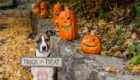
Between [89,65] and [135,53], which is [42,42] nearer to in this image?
[89,65]

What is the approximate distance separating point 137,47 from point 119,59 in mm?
361

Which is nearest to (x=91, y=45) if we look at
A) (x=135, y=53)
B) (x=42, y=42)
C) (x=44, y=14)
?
(x=135, y=53)

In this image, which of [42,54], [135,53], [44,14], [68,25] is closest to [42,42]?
[42,54]

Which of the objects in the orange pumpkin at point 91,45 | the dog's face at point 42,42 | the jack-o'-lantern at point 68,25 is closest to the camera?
the dog's face at point 42,42

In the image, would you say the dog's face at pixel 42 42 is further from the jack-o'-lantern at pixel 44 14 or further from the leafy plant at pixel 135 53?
the jack-o'-lantern at pixel 44 14

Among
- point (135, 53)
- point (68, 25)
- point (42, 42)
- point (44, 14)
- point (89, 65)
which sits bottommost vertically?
point (89, 65)

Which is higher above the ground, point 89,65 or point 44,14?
point 44,14

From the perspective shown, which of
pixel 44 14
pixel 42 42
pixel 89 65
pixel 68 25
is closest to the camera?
pixel 89 65

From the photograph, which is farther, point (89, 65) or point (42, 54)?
point (42, 54)

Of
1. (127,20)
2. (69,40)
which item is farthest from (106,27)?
(69,40)

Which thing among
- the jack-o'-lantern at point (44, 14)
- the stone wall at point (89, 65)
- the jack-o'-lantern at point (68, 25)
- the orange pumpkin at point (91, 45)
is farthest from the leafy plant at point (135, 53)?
the jack-o'-lantern at point (44, 14)

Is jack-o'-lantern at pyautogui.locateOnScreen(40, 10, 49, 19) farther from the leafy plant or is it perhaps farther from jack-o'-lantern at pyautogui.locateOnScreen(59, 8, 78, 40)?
the leafy plant

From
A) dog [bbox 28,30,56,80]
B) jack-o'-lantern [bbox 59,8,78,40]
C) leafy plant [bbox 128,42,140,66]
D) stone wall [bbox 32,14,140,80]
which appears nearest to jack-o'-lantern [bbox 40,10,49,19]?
jack-o'-lantern [bbox 59,8,78,40]

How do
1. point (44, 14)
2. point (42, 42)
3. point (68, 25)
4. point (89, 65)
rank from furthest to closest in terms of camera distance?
point (44, 14), point (68, 25), point (42, 42), point (89, 65)
